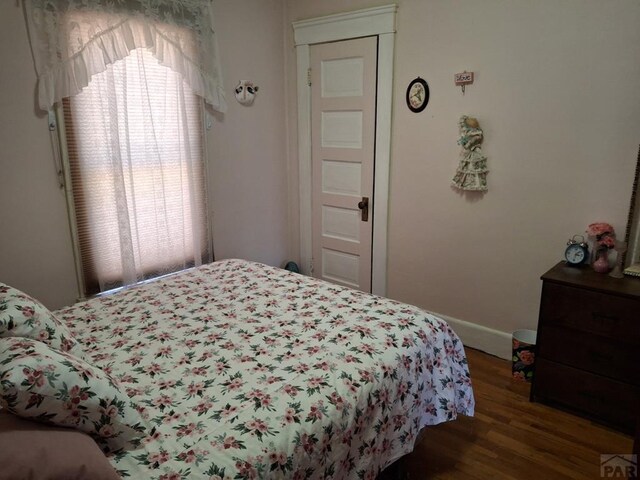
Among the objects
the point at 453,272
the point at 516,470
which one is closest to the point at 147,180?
the point at 453,272

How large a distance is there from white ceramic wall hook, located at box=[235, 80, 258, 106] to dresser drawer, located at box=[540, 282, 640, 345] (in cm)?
247

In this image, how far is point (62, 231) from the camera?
8.19 feet

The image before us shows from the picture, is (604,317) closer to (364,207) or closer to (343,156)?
(364,207)

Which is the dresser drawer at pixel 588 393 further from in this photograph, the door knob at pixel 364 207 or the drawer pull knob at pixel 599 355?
the door knob at pixel 364 207

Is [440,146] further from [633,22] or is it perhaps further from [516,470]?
[516,470]

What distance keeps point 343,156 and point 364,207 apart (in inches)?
17.8

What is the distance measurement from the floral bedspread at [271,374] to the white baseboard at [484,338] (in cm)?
99

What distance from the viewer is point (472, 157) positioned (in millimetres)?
2768

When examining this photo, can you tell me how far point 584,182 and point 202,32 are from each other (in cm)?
260

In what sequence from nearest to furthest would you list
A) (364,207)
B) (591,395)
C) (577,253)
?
(591,395) → (577,253) → (364,207)

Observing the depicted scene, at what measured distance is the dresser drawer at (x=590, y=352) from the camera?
6.88 feet

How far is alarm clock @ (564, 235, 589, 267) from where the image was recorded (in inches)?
94.7

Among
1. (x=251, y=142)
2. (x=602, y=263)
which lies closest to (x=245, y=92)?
(x=251, y=142)

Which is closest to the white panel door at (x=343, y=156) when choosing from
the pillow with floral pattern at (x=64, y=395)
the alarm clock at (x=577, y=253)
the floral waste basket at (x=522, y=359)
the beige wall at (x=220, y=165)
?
the beige wall at (x=220, y=165)
